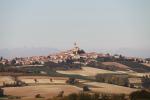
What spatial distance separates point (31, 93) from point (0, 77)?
3219 cm

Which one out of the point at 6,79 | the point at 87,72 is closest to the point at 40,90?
the point at 6,79

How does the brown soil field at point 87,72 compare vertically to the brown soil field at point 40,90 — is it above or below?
above

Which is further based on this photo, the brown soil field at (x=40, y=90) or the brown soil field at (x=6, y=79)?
the brown soil field at (x=6, y=79)

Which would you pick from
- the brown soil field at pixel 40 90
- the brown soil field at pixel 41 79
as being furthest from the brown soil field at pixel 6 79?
the brown soil field at pixel 40 90

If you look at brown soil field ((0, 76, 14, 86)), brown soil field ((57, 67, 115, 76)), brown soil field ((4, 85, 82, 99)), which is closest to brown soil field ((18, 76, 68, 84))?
brown soil field ((0, 76, 14, 86))

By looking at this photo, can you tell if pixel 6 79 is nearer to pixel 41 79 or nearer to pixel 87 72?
pixel 41 79

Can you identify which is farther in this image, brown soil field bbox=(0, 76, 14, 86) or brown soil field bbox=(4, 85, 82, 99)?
brown soil field bbox=(0, 76, 14, 86)

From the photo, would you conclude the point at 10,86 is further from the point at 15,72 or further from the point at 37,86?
the point at 15,72

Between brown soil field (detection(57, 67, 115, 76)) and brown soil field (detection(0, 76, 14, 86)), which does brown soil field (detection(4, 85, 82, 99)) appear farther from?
brown soil field (detection(57, 67, 115, 76))

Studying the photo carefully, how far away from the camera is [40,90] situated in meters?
95.1

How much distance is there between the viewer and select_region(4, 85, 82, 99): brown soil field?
88.0m

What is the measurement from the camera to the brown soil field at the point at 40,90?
87975 millimetres

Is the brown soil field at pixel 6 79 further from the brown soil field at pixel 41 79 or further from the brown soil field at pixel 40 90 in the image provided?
the brown soil field at pixel 40 90

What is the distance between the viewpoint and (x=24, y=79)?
383ft
